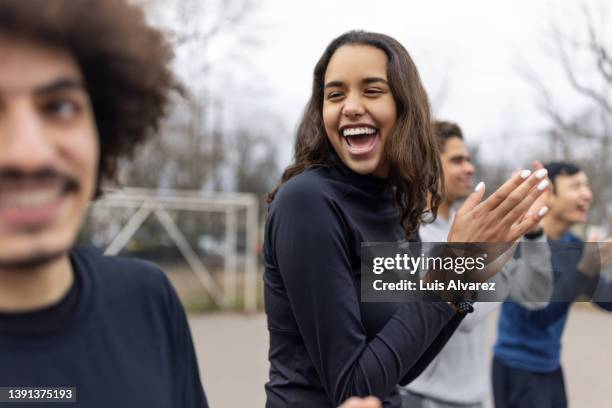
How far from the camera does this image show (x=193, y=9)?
13.4 metres

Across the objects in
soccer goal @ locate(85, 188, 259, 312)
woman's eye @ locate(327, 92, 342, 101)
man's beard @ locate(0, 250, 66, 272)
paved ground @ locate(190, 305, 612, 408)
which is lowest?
paved ground @ locate(190, 305, 612, 408)

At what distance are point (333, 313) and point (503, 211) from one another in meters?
0.45

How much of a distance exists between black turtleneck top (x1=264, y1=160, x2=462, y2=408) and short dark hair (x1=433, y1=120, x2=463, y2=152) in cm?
164

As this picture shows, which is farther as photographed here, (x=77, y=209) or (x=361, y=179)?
(x=361, y=179)

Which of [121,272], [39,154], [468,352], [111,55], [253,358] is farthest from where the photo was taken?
[253,358]

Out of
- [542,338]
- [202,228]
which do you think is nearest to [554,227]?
[542,338]

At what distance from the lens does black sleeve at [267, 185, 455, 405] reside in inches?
54.7

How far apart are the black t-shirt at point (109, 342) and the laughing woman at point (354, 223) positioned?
416mm

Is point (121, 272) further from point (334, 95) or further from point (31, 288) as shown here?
point (334, 95)

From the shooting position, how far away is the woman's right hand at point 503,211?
141cm

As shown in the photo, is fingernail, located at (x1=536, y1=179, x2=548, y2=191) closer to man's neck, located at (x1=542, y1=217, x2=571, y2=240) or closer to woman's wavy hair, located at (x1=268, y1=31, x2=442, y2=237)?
woman's wavy hair, located at (x1=268, y1=31, x2=442, y2=237)

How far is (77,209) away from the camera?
32.1 inches

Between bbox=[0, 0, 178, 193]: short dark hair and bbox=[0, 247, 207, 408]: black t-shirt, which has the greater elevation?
bbox=[0, 0, 178, 193]: short dark hair

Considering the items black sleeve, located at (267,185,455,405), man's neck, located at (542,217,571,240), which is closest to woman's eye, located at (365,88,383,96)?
black sleeve, located at (267,185,455,405)
